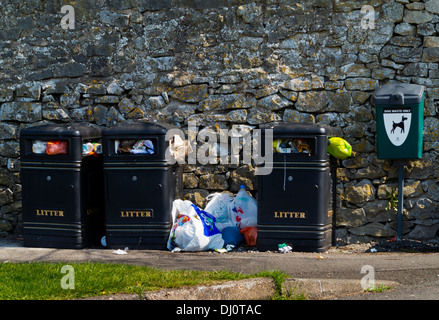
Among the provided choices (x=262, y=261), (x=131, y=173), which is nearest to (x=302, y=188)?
(x=262, y=261)

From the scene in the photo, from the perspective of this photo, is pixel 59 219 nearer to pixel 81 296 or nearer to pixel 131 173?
pixel 131 173

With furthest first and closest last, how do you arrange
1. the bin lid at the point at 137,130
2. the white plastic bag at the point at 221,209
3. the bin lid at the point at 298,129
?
the white plastic bag at the point at 221,209 < the bin lid at the point at 137,130 < the bin lid at the point at 298,129

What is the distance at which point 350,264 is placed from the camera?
6.34 meters

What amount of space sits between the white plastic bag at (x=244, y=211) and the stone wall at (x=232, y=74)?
1.02ft

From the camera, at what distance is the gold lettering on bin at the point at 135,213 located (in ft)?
23.3

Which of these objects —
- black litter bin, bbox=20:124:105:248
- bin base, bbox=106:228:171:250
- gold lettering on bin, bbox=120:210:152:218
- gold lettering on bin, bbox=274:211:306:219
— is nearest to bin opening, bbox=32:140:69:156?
black litter bin, bbox=20:124:105:248

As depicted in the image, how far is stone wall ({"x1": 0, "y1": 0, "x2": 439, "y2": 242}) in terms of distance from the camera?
24.3 feet

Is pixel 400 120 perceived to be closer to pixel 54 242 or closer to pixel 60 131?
pixel 60 131

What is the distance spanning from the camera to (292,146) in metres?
7.00

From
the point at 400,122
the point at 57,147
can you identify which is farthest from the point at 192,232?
the point at 400,122

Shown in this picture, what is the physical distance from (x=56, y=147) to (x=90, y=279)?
222cm

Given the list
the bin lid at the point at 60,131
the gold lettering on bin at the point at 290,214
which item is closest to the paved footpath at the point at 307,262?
the gold lettering on bin at the point at 290,214

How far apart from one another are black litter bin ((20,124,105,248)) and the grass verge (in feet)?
3.70

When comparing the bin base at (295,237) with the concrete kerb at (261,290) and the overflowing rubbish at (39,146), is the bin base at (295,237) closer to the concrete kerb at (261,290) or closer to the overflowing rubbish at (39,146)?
the concrete kerb at (261,290)
